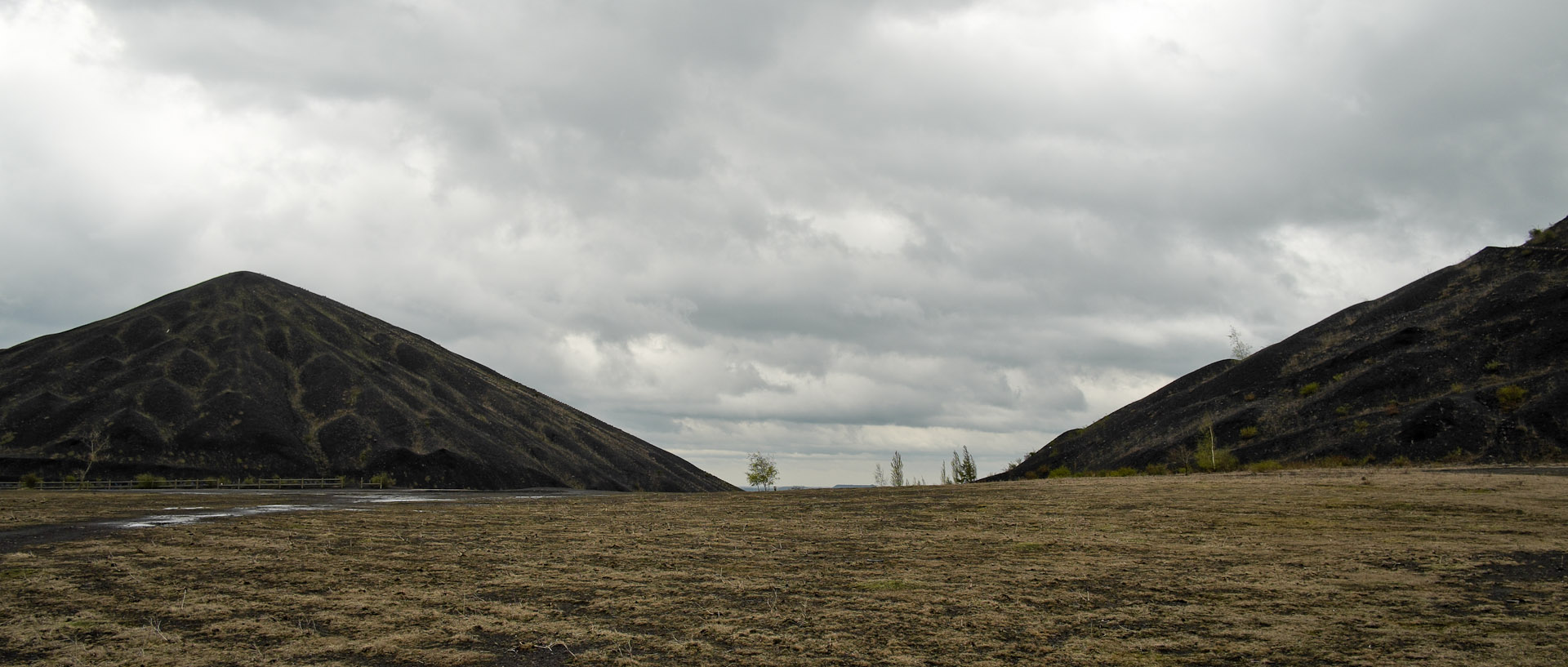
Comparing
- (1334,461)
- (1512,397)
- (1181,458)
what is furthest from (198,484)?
(1512,397)

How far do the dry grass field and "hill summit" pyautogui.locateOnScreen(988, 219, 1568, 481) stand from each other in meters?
29.1

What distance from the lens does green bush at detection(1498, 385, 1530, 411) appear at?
46781 millimetres

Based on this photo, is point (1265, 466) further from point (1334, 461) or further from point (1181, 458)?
point (1181, 458)

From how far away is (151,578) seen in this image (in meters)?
13.6

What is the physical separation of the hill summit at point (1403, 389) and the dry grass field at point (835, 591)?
29.1m

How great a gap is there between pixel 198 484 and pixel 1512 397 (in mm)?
98100

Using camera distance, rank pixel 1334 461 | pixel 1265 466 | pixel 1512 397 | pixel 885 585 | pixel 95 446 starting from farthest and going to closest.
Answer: pixel 95 446 < pixel 1265 466 < pixel 1334 461 < pixel 1512 397 < pixel 885 585

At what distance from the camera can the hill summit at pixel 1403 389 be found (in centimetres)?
4666

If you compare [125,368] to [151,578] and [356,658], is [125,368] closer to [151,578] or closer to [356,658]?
[151,578]

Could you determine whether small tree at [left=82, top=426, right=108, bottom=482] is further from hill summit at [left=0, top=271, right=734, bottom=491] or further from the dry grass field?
the dry grass field

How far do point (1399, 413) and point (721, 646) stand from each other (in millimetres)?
57449

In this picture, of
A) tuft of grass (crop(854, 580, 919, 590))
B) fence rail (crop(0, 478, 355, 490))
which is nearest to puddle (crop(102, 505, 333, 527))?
tuft of grass (crop(854, 580, 919, 590))

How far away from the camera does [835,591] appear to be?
1230 centimetres

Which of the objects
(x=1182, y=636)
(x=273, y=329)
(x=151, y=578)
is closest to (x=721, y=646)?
(x=1182, y=636)
